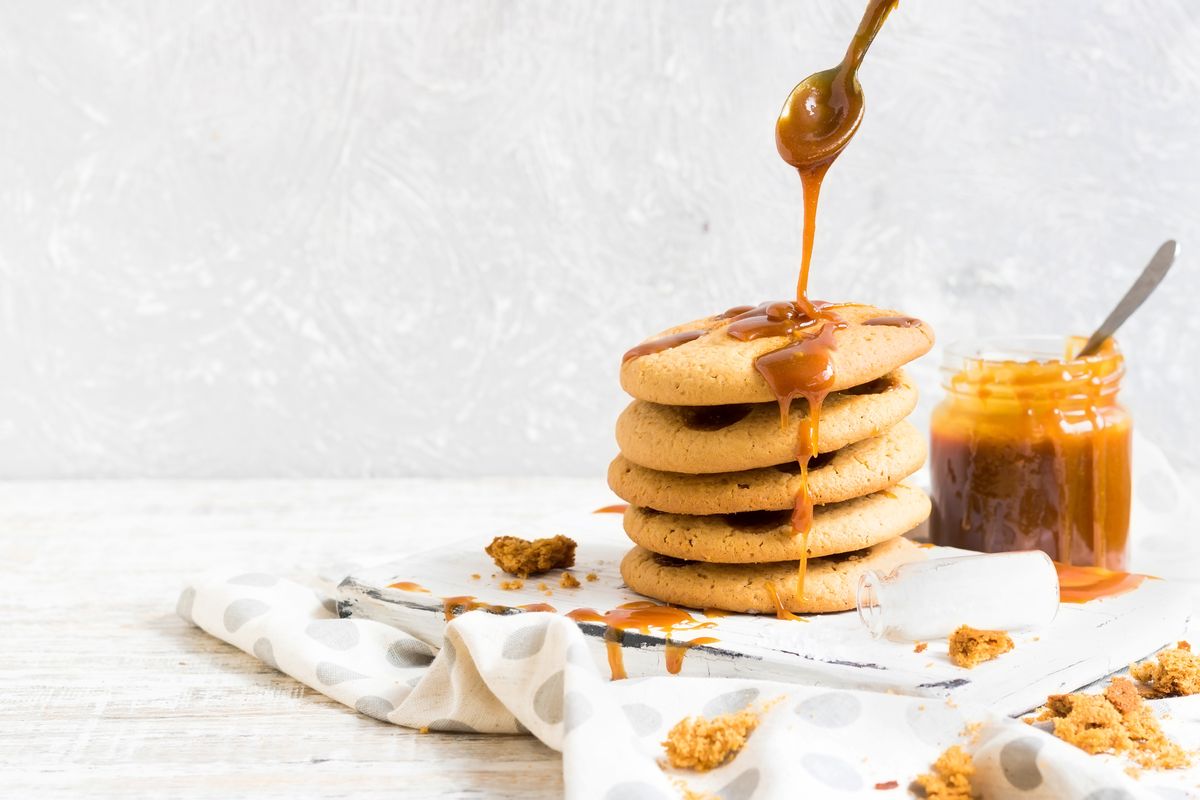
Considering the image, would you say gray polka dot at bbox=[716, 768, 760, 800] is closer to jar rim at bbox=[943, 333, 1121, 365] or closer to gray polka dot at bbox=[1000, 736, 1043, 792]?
gray polka dot at bbox=[1000, 736, 1043, 792]

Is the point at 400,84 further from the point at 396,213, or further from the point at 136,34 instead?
the point at 136,34

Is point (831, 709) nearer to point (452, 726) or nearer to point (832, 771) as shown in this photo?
point (832, 771)

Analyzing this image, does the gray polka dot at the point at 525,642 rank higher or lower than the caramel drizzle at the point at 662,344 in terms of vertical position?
lower

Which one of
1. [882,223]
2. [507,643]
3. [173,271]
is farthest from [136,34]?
[507,643]

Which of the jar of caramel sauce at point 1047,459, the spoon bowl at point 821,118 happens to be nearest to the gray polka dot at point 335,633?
the spoon bowl at point 821,118

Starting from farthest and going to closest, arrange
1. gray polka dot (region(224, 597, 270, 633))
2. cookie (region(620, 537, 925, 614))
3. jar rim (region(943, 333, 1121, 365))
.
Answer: jar rim (region(943, 333, 1121, 365))
gray polka dot (region(224, 597, 270, 633))
cookie (region(620, 537, 925, 614))

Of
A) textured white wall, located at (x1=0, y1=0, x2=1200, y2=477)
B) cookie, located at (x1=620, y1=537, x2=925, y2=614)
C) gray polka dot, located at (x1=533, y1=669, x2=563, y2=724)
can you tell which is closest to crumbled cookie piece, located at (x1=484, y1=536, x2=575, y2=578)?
cookie, located at (x1=620, y1=537, x2=925, y2=614)

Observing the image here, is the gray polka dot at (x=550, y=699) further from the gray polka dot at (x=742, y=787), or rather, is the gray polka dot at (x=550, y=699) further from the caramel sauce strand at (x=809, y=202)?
the caramel sauce strand at (x=809, y=202)
